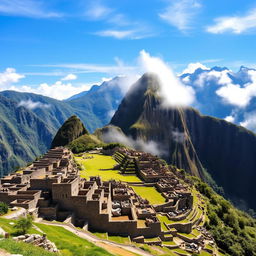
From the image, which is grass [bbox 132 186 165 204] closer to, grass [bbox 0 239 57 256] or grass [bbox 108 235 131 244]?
grass [bbox 108 235 131 244]

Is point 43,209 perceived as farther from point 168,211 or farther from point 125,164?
point 125,164

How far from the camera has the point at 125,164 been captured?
107938 mm

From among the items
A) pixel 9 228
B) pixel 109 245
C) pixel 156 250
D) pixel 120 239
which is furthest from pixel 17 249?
pixel 156 250

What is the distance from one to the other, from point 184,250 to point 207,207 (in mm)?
40392

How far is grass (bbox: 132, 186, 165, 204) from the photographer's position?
67.3m

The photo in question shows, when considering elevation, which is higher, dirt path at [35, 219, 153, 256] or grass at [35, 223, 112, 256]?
grass at [35, 223, 112, 256]

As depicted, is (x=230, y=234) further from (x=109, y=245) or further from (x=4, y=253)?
(x=4, y=253)

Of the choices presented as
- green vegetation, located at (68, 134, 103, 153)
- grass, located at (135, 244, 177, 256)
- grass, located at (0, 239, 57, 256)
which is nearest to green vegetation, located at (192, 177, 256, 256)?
grass, located at (135, 244, 177, 256)

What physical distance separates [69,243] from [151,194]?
157 ft

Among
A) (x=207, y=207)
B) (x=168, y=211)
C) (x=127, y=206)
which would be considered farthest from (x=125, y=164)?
(x=127, y=206)

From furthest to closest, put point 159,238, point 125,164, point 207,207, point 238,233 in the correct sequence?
point 125,164 → point 207,207 → point 238,233 → point 159,238

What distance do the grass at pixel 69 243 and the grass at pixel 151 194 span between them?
35.1m

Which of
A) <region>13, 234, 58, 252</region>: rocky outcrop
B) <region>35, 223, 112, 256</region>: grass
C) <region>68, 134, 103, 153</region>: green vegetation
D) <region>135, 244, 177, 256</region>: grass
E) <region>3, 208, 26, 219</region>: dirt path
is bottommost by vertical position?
<region>135, 244, 177, 256</region>: grass

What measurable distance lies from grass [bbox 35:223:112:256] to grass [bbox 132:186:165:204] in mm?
35077
